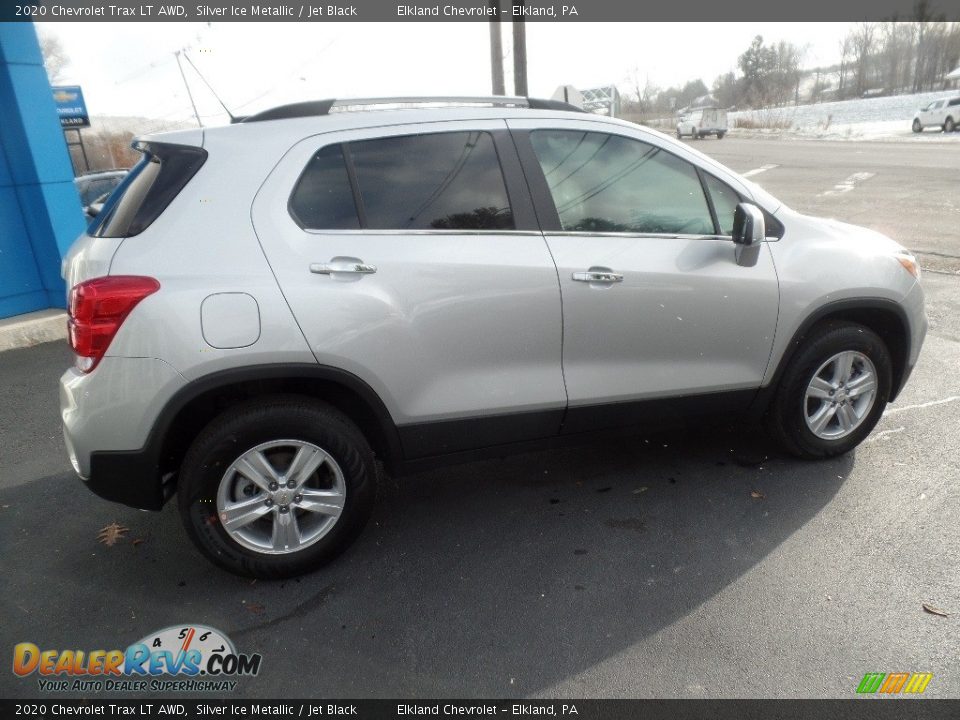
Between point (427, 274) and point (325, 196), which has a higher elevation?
point (325, 196)

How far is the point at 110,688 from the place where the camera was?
251cm

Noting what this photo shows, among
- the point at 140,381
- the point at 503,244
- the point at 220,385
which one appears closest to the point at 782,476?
the point at 503,244

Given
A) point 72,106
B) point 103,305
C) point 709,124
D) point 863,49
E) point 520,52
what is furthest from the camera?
point 863,49

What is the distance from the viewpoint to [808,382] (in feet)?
12.2

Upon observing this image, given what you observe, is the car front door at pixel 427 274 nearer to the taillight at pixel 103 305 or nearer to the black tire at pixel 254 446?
the black tire at pixel 254 446

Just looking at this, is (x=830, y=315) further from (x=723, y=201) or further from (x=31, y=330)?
(x=31, y=330)

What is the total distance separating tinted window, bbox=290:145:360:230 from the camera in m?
2.89

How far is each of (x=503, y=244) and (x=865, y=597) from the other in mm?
2090

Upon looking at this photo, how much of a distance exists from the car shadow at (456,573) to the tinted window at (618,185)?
4.64 feet

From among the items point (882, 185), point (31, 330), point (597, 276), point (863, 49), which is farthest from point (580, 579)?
point (863, 49)

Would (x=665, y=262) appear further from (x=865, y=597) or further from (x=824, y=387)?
(x=865, y=597)

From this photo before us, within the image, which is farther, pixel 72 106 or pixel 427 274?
pixel 72 106

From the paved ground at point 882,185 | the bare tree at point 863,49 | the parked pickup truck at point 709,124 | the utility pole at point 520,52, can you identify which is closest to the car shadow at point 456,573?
the paved ground at point 882,185

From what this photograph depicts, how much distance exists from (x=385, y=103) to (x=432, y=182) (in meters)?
0.46
